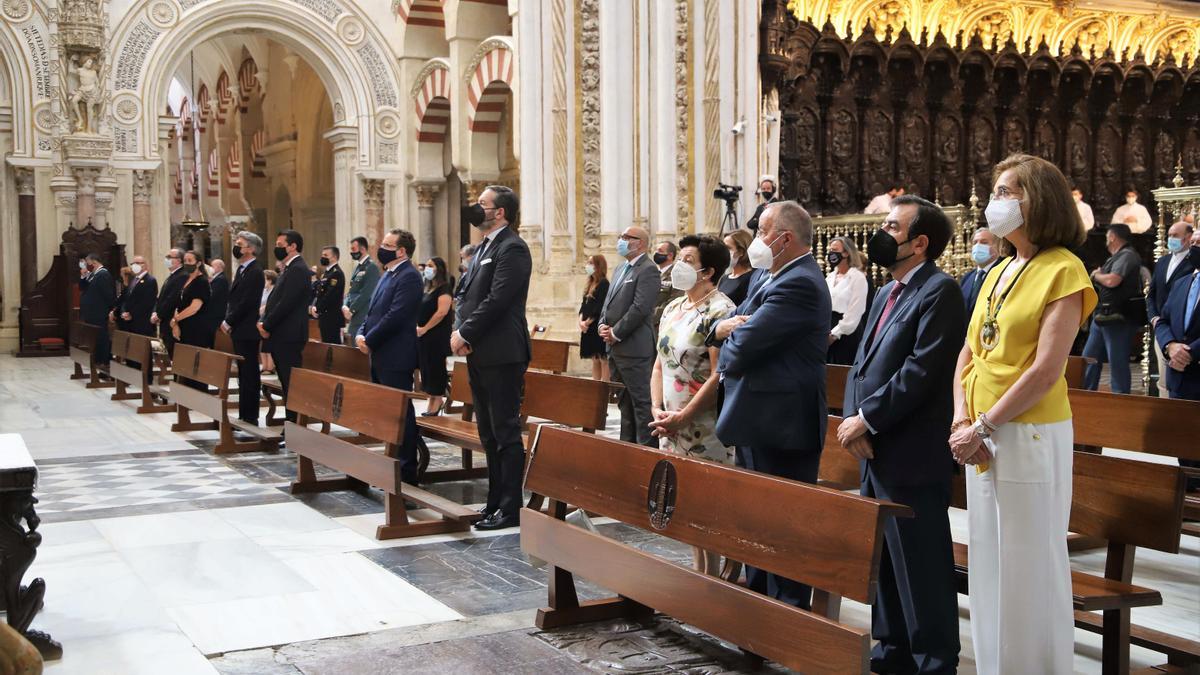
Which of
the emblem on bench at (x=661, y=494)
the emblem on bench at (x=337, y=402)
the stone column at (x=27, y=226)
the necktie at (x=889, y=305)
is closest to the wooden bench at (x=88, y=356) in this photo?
the stone column at (x=27, y=226)

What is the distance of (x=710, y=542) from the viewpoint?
3279mm

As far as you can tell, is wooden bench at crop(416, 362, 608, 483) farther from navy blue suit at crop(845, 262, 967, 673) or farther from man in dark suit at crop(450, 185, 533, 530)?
navy blue suit at crop(845, 262, 967, 673)

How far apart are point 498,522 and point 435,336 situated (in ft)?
10.6

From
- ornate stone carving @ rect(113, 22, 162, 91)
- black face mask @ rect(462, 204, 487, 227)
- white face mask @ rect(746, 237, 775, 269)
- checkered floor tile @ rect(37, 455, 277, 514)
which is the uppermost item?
ornate stone carving @ rect(113, 22, 162, 91)

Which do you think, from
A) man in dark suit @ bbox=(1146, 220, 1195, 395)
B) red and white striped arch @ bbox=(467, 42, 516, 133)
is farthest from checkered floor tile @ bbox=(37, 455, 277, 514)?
red and white striped arch @ bbox=(467, 42, 516, 133)

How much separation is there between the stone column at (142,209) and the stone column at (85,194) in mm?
845

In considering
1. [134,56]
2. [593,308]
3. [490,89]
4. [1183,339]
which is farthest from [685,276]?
[134,56]

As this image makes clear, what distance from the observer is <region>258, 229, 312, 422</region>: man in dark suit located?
8.35m

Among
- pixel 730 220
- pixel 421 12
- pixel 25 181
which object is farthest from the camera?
pixel 421 12

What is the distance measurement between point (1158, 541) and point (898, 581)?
0.77 meters

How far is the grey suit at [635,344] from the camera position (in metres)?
7.15

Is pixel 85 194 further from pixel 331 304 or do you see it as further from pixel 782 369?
pixel 782 369

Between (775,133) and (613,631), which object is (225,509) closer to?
(613,631)

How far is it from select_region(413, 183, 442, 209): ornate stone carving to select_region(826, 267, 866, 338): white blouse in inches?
469
